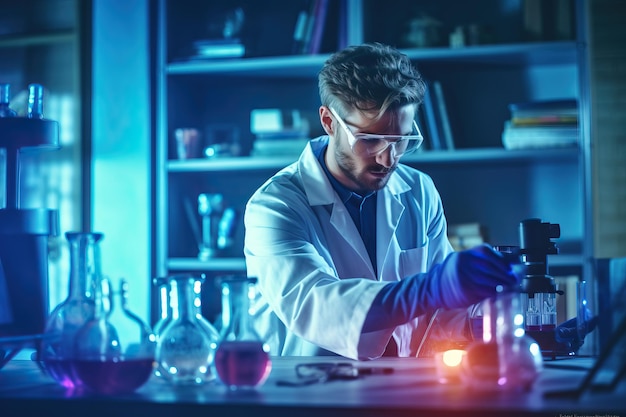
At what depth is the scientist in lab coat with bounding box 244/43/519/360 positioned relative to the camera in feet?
4.88

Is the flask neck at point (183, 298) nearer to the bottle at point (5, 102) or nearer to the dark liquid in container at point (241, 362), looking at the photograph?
the dark liquid in container at point (241, 362)

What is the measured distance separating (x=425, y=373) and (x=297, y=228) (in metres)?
0.66

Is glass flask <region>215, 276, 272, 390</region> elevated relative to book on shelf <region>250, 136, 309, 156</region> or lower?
lower

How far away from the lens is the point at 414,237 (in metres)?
2.16

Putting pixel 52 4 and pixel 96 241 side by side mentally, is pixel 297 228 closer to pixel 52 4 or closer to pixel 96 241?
pixel 96 241

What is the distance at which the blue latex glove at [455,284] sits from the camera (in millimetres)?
1274

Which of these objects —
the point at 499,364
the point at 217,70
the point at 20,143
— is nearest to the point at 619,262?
the point at 499,364

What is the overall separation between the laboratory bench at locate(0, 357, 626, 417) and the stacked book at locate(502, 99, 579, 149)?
1.69 metres

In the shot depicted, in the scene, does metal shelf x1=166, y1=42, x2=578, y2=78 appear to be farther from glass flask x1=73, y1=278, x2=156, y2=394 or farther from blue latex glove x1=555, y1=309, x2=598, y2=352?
glass flask x1=73, y1=278, x2=156, y2=394

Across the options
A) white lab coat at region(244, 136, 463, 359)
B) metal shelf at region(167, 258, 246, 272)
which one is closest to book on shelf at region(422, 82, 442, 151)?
white lab coat at region(244, 136, 463, 359)

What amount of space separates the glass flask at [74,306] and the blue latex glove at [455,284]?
50 centimetres

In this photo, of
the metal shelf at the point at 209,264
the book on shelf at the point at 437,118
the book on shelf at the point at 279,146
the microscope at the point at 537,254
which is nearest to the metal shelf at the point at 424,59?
the book on shelf at the point at 437,118

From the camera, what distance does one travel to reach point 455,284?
1282 millimetres

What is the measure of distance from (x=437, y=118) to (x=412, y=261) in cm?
103
